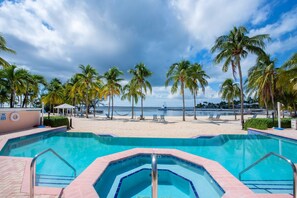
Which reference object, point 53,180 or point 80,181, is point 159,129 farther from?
point 80,181

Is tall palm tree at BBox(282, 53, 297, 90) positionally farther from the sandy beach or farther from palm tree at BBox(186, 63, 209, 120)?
palm tree at BBox(186, 63, 209, 120)

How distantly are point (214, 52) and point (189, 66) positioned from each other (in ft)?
20.3

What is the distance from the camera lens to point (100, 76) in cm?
2677

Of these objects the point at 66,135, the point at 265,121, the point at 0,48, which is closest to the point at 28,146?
the point at 66,135

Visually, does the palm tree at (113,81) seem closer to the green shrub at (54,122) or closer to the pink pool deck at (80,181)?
the green shrub at (54,122)

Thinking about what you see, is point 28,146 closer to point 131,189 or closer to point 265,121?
point 131,189

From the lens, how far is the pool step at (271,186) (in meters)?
4.15

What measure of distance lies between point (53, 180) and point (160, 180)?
10.0ft

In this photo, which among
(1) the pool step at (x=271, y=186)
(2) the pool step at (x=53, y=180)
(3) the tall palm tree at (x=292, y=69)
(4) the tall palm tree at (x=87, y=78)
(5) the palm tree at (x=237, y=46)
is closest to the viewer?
(1) the pool step at (x=271, y=186)

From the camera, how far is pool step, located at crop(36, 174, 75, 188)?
436 cm

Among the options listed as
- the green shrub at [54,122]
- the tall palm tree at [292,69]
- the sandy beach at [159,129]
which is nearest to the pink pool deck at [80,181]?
the sandy beach at [159,129]

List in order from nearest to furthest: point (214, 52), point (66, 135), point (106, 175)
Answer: point (106, 175) → point (66, 135) → point (214, 52)

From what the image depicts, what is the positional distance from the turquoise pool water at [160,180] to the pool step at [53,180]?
99 centimetres

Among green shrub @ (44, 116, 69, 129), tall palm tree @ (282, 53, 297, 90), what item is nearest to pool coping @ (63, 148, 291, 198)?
green shrub @ (44, 116, 69, 129)
